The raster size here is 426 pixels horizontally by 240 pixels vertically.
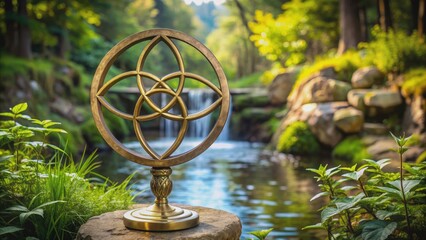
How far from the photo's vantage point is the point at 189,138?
21031 mm

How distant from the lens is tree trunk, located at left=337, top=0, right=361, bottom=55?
1831 cm

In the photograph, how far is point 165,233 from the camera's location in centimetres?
→ 301

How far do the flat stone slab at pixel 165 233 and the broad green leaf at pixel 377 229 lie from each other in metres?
0.85

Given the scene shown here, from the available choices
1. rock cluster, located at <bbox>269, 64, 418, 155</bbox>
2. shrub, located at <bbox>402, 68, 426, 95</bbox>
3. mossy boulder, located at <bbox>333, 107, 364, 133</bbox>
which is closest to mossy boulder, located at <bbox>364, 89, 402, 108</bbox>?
rock cluster, located at <bbox>269, 64, 418, 155</bbox>

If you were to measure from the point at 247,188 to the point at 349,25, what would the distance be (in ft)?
35.4

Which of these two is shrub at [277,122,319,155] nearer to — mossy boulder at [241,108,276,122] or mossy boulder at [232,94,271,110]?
mossy boulder at [241,108,276,122]

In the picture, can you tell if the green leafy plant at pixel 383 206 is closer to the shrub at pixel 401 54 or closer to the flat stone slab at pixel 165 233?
the flat stone slab at pixel 165 233

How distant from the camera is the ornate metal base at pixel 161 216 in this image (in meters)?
3.02

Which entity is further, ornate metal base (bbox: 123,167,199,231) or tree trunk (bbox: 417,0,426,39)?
tree trunk (bbox: 417,0,426,39)

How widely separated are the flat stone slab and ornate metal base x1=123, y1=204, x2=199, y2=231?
0.03 metres

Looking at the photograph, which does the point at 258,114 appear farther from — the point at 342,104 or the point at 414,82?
the point at 414,82

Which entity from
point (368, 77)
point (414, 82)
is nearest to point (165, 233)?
point (414, 82)

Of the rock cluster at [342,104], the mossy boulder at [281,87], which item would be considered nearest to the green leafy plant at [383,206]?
the rock cluster at [342,104]

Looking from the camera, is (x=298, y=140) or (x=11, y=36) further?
(x=11, y=36)
